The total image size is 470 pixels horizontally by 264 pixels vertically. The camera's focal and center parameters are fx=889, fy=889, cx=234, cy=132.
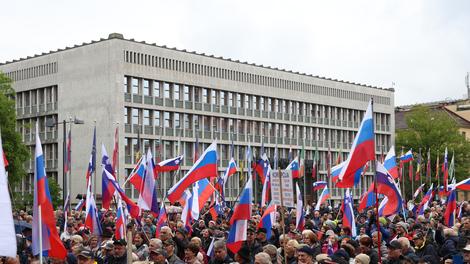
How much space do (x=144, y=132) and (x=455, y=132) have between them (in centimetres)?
3881

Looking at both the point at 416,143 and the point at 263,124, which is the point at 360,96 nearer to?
the point at 416,143

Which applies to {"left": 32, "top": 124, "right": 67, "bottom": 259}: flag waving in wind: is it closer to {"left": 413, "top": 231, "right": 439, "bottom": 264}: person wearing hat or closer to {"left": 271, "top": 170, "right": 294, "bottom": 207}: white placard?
{"left": 271, "top": 170, "right": 294, "bottom": 207}: white placard

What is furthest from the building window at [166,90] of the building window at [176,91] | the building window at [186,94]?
the building window at [186,94]

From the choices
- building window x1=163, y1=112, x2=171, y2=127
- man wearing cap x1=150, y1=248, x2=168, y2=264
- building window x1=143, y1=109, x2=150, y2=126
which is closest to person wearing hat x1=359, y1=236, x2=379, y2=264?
man wearing cap x1=150, y1=248, x2=168, y2=264

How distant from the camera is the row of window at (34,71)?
2801 inches

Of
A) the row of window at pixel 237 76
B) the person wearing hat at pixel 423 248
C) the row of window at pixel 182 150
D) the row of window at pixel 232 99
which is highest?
the row of window at pixel 237 76

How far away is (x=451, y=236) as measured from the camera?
563 inches

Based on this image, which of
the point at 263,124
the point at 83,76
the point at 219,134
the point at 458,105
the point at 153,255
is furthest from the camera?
the point at 458,105

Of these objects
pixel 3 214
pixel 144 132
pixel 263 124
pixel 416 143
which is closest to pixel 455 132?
pixel 416 143

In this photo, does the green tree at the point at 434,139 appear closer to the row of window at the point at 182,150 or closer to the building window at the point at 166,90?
the row of window at the point at 182,150

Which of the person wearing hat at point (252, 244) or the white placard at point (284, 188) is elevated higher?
the white placard at point (284, 188)

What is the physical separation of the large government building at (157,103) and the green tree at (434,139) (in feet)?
38.6

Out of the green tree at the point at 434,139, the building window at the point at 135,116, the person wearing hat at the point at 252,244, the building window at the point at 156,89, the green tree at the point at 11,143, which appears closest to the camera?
the person wearing hat at the point at 252,244

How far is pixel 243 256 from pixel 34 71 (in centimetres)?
6326
